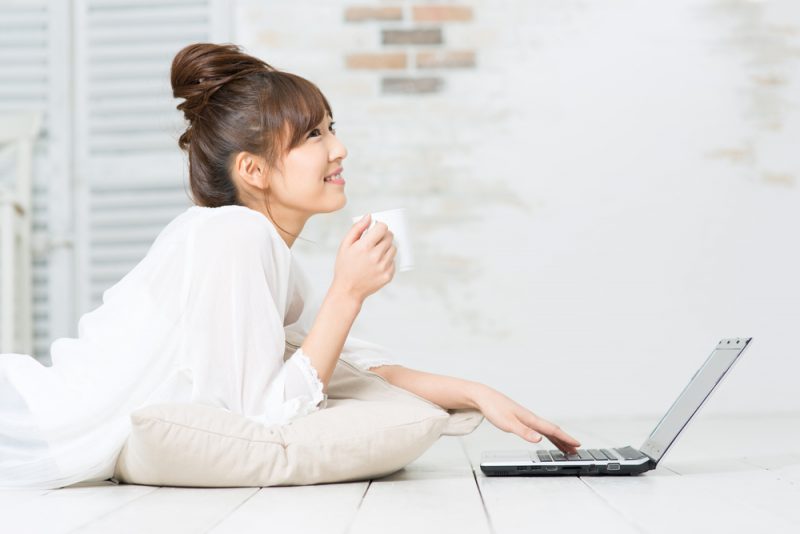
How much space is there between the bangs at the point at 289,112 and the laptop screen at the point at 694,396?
2.38 ft

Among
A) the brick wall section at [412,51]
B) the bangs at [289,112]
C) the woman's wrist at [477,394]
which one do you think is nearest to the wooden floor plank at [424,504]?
the woman's wrist at [477,394]

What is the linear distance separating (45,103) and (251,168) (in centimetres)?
177

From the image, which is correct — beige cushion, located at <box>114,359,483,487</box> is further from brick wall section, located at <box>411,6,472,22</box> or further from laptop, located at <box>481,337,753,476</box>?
brick wall section, located at <box>411,6,472,22</box>

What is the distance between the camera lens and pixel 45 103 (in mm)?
Result: 2949

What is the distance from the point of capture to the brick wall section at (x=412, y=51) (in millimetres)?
2844

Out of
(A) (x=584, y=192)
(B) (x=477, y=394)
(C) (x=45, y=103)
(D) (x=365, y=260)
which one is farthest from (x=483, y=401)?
(C) (x=45, y=103)

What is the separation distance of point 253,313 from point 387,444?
268 mm

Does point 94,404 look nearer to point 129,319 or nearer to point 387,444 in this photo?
point 129,319

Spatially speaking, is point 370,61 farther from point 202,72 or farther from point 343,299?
point 343,299

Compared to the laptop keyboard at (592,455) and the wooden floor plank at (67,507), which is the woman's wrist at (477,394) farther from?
the wooden floor plank at (67,507)

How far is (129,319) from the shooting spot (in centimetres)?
137

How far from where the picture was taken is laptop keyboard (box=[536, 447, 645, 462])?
1.31 meters

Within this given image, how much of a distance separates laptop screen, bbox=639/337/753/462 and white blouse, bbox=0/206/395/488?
1.66 feet

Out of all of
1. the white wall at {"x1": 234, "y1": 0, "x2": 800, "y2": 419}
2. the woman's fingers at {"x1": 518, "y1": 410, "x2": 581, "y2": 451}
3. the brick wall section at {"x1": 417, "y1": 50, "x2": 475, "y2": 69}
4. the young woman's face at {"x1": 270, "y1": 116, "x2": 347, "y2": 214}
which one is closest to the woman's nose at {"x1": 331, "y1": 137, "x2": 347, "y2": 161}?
the young woman's face at {"x1": 270, "y1": 116, "x2": 347, "y2": 214}
